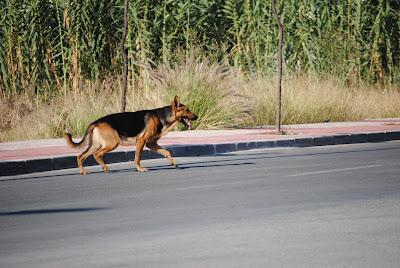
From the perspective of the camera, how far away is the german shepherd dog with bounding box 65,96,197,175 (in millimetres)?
15016

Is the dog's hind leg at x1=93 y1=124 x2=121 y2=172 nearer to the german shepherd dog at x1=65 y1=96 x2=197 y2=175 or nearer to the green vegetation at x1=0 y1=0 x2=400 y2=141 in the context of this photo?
the german shepherd dog at x1=65 y1=96 x2=197 y2=175

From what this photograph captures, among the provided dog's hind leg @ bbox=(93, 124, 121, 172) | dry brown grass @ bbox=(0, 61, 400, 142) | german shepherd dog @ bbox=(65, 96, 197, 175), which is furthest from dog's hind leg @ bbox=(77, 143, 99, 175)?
dry brown grass @ bbox=(0, 61, 400, 142)

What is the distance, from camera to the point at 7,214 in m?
10.8

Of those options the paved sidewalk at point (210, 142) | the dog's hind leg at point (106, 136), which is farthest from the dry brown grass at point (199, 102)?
the dog's hind leg at point (106, 136)

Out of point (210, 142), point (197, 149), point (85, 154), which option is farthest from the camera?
point (210, 142)

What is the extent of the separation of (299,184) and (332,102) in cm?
1517

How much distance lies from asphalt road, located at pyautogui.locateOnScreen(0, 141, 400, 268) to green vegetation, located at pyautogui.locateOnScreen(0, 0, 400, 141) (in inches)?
338

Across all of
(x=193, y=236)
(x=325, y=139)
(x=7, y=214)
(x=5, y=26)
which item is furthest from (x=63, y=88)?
(x=193, y=236)

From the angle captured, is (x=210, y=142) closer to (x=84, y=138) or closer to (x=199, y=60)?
(x=84, y=138)

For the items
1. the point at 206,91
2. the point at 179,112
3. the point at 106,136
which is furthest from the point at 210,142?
the point at 206,91

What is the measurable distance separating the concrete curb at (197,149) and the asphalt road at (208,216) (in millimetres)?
399

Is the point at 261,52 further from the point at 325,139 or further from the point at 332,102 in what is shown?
the point at 325,139

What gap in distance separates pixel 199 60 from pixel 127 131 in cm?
1313

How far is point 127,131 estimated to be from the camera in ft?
49.4
